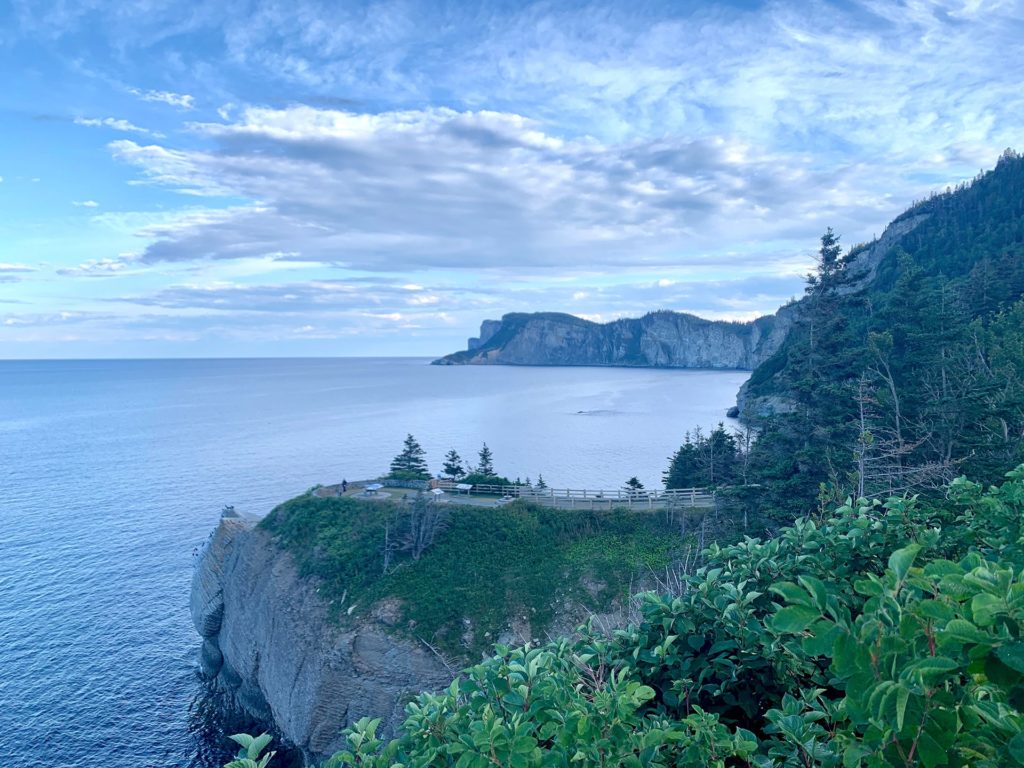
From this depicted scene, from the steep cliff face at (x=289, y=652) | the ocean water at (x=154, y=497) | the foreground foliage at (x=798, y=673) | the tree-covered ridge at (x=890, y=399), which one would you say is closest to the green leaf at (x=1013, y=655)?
the foreground foliage at (x=798, y=673)

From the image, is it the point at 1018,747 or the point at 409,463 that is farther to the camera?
the point at 409,463

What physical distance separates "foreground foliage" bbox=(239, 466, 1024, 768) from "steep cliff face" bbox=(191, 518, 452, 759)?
20323 millimetres

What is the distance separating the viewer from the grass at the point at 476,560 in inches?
1046

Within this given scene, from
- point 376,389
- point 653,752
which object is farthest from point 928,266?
point 376,389

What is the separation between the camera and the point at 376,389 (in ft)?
607

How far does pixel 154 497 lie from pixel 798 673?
6472 cm

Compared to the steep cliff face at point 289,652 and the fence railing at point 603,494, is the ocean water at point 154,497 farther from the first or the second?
the fence railing at point 603,494

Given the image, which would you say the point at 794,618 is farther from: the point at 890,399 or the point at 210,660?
the point at 210,660

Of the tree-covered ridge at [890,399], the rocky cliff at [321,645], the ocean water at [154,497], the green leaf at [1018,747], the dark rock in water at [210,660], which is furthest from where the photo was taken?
the dark rock in water at [210,660]

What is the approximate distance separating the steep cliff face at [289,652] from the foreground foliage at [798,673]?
66.7 feet

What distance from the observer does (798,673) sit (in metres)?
5.29

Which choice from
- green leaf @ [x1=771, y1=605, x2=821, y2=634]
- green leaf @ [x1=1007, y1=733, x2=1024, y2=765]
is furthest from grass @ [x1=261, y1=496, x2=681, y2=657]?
green leaf @ [x1=1007, y1=733, x2=1024, y2=765]

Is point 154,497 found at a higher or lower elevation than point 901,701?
lower

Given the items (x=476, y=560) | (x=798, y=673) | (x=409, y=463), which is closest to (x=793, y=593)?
(x=798, y=673)
